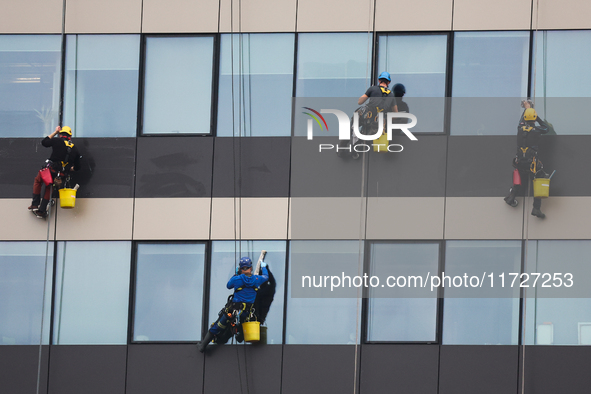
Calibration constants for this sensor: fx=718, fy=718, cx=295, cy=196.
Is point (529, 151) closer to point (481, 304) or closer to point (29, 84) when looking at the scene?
point (481, 304)

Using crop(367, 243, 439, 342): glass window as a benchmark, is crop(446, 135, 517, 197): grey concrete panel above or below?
above

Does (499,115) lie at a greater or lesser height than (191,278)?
greater

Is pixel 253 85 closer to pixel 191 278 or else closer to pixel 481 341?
pixel 191 278

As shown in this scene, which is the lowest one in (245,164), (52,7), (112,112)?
(245,164)

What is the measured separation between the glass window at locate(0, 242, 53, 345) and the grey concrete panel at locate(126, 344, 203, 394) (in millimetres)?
1506

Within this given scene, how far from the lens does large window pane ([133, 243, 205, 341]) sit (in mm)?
11133

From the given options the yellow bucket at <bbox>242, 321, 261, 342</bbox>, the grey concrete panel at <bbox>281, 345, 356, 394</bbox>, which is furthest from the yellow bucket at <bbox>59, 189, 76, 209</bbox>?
the grey concrete panel at <bbox>281, 345, 356, 394</bbox>

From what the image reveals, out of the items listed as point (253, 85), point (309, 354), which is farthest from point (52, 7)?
point (309, 354)

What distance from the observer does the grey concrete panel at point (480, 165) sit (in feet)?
36.2

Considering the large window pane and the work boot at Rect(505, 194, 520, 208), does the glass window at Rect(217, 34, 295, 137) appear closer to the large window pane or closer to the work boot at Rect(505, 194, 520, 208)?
the large window pane

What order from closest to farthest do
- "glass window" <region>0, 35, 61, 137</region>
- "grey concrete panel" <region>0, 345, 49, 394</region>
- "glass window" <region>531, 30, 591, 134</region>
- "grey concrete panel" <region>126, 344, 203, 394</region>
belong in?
"grey concrete panel" <region>126, 344, 203, 394</region>
"grey concrete panel" <region>0, 345, 49, 394</region>
"glass window" <region>531, 30, 591, 134</region>
"glass window" <region>0, 35, 61, 137</region>

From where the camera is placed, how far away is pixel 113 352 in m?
11.1

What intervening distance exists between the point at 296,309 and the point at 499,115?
4.38 metres

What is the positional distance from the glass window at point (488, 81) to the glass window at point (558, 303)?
1.95m
